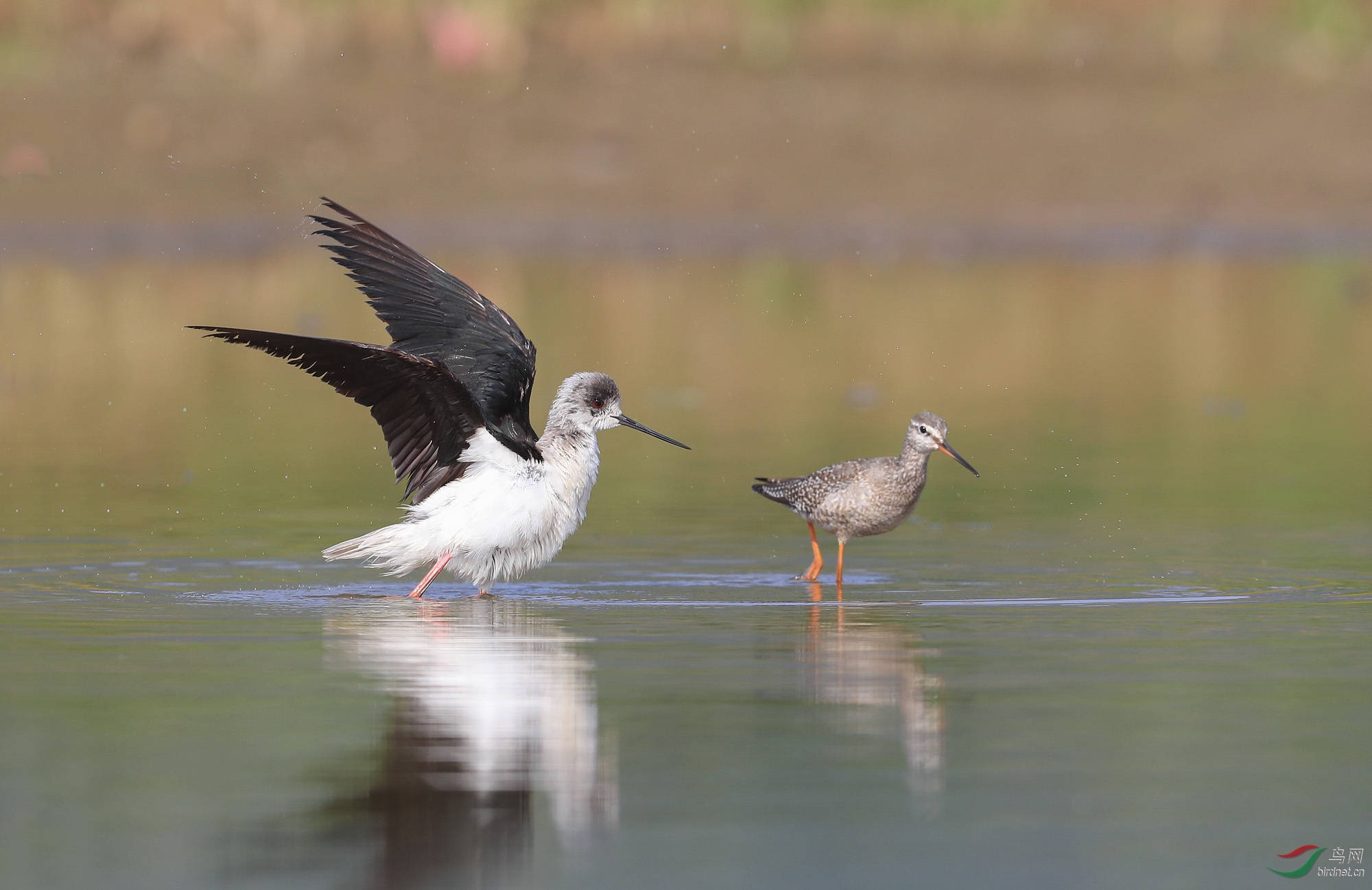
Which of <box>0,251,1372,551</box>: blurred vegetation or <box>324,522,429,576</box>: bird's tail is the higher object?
<box>0,251,1372,551</box>: blurred vegetation

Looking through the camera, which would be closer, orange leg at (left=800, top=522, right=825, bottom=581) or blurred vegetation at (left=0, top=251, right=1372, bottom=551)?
orange leg at (left=800, top=522, right=825, bottom=581)

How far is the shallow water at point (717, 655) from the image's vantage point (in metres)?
5.84

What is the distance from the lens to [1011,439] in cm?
1541

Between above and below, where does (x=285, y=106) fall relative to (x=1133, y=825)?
above

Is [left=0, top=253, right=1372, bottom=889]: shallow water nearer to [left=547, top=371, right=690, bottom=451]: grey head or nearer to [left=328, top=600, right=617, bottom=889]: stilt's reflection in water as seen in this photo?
[left=328, top=600, right=617, bottom=889]: stilt's reflection in water

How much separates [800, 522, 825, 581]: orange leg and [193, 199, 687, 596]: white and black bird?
0.96 meters

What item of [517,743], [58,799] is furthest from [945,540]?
[58,799]

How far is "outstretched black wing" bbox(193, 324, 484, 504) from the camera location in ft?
29.9

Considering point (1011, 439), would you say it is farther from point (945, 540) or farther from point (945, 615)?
point (945, 615)

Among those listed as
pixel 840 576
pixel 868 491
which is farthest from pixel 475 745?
pixel 868 491

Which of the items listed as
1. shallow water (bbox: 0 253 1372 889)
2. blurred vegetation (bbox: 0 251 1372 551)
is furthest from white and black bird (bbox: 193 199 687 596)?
blurred vegetation (bbox: 0 251 1372 551)

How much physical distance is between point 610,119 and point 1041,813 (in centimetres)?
2891

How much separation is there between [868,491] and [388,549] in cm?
233

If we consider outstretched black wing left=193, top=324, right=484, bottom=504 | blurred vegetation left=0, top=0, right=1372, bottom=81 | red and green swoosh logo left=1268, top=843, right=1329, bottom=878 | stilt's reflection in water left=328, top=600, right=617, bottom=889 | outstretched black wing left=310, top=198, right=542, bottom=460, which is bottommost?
red and green swoosh logo left=1268, top=843, right=1329, bottom=878
